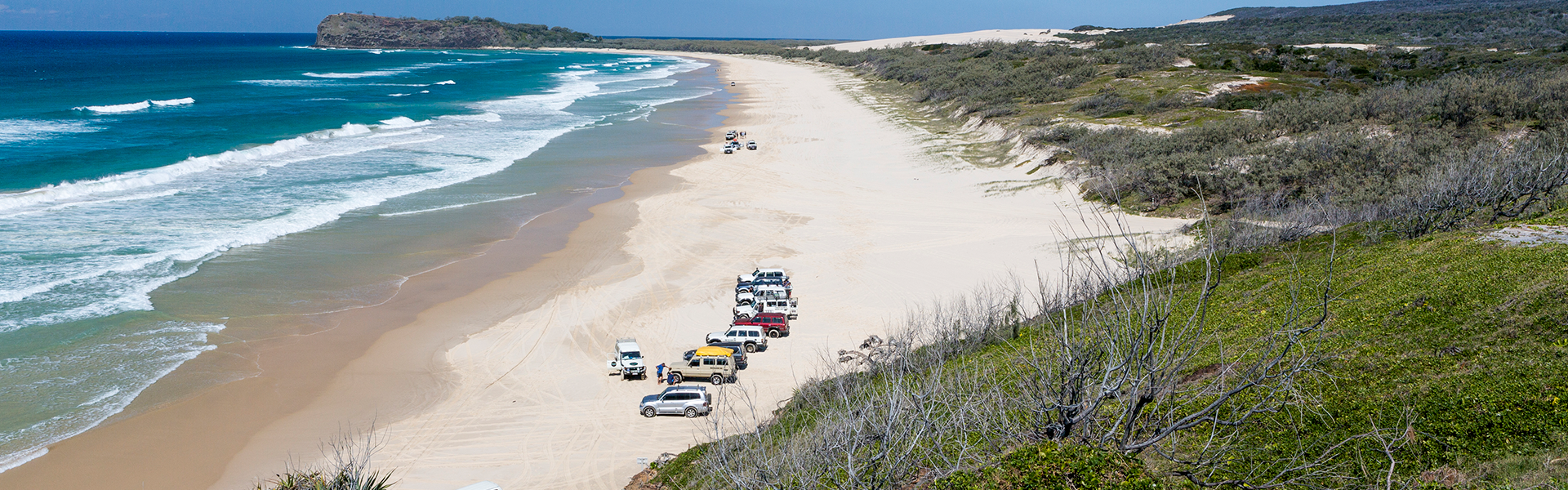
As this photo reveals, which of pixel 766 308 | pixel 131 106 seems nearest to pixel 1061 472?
pixel 766 308

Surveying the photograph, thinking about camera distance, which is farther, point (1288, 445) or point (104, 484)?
point (104, 484)

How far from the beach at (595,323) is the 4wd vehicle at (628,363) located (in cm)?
34

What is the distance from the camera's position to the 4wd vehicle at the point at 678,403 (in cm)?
1691

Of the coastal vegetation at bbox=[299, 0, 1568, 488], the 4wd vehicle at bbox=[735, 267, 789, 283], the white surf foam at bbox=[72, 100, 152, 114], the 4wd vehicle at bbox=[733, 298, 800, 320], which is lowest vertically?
the 4wd vehicle at bbox=[733, 298, 800, 320]

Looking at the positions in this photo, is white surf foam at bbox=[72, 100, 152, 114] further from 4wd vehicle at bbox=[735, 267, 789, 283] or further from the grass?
the grass

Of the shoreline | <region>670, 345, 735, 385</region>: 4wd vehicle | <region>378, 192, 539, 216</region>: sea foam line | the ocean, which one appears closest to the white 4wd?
the shoreline

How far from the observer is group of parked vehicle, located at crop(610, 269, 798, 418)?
56.1ft

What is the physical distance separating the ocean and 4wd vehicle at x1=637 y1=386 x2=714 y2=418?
33.7ft

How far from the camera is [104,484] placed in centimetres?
1460

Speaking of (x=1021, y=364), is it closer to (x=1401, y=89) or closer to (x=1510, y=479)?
(x=1510, y=479)

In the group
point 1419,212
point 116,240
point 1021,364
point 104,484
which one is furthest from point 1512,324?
point 116,240

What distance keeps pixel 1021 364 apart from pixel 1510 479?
19.2ft

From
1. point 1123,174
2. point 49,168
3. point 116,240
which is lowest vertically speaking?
point 1123,174

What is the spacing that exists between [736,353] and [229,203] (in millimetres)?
25983
